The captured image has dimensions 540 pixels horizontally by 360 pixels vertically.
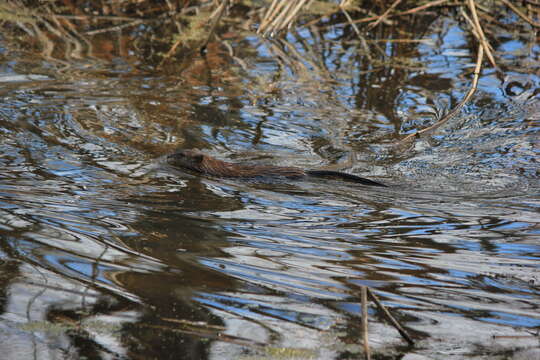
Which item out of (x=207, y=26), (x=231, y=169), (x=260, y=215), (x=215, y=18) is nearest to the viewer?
(x=260, y=215)

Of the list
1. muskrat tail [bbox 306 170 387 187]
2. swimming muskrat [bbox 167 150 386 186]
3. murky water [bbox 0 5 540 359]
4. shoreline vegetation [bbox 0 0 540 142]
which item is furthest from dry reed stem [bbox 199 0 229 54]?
muskrat tail [bbox 306 170 387 187]

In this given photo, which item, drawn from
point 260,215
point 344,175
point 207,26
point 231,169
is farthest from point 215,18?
point 260,215

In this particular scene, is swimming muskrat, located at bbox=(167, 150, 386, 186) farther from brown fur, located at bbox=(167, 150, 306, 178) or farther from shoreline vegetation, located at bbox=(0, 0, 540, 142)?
shoreline vegetation, located at bbox=(0, 0, 540, 142)

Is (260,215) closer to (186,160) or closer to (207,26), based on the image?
(186,160)

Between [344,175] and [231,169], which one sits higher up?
[344,175]

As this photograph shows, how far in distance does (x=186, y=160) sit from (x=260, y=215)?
1.39 meters

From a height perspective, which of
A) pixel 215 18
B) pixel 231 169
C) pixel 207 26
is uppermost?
pixel 215 18

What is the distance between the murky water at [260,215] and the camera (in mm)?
3236

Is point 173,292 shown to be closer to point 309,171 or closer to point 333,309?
point 333,309

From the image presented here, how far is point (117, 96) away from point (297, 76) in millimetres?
2267

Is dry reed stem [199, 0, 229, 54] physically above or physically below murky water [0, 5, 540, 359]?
above

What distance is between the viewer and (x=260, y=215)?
→ 4.96 m

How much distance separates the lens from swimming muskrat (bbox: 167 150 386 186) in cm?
606

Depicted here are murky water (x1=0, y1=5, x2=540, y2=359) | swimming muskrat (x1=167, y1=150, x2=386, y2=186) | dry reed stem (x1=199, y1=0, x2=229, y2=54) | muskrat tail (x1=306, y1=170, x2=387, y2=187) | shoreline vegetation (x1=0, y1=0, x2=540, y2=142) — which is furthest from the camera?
shoreline vegetation (x1=0, y1=0, x2=540, y2=142)
